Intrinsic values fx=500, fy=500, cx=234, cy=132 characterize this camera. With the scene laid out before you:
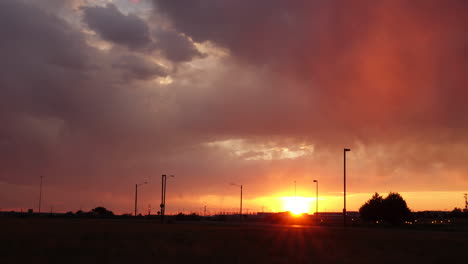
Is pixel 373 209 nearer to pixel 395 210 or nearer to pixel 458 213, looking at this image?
pixel 395 210

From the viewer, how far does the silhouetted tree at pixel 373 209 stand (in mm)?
101512

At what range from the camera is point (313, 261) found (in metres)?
33.2

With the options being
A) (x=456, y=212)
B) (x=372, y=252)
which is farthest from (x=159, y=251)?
(x=456, y=212)

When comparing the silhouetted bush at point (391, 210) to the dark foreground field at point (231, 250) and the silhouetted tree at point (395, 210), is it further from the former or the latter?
the dark foreground field at point (231, 250)

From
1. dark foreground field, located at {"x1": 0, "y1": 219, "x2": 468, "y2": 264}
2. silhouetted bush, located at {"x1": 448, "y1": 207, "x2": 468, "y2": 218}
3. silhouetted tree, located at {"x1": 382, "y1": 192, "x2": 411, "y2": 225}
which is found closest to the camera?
dark foreground field, located at {"x1": 0, "y1": 219, "x2": 468, "y2": 264}

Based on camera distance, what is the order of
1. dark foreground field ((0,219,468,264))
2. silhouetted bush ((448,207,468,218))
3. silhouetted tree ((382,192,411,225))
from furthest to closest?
silhouetted bush ((448,207,468,218)) < silhouetted tree ((382,192,411,225)) < dark foreground field ((0,219,468,264))

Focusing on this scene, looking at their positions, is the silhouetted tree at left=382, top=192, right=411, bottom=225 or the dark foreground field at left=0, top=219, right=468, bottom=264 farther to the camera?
the silhouetted tree at left=382, top=192, right=411, bottom=225

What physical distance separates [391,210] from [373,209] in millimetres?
4410

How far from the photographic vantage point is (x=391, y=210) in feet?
325

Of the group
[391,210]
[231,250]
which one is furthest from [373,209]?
[231,250]

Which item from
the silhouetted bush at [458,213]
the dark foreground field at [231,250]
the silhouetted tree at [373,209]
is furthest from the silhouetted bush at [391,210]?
the silhouetted bush at [458,213]

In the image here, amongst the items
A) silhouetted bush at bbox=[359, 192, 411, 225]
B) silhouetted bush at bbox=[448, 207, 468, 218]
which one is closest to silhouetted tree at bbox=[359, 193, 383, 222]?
silhouetted bush at bbox=[359, 192, 411, 225]

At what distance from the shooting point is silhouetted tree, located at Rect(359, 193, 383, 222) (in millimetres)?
101512

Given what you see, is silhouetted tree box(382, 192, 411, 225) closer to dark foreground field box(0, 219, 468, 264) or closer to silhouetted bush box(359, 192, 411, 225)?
silhouetted bush box(359, 192, 411, 225)
